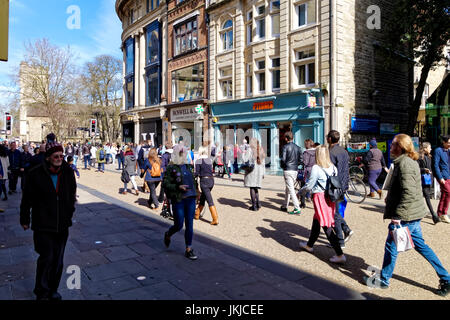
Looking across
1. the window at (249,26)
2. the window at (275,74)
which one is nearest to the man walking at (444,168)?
the window at (275,74)

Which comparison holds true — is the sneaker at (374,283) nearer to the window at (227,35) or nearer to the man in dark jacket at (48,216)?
the man in dark jacket at (48,216)

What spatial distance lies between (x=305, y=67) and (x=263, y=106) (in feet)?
9.79

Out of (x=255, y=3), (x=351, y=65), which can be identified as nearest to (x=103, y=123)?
(x=255, y=3)

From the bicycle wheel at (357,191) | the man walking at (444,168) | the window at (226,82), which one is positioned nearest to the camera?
the man walking at (444,168)

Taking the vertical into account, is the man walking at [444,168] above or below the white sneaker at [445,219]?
above

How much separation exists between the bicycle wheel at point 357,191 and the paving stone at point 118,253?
6.70m

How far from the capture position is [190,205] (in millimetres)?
5117

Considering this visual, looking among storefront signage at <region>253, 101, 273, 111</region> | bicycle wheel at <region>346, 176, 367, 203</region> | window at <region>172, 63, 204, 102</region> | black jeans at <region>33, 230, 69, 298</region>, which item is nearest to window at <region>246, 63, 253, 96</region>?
storefront signage at <region>253, 101, 273, 111</region>

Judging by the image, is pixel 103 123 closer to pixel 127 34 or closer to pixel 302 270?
pixel 127 34

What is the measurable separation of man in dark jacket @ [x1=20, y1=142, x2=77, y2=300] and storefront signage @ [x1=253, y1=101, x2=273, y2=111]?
15257 millimetres

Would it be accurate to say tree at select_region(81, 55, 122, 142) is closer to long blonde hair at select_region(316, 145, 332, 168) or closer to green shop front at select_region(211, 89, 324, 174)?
green shop front at select_region(211, 89, 324, 174)

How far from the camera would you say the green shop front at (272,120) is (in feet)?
52.7

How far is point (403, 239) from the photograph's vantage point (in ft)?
12.3

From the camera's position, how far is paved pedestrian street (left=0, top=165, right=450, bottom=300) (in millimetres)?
3838
